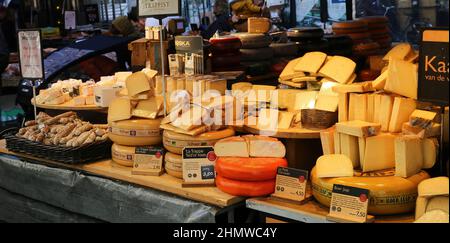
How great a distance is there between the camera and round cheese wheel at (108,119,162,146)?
3.02 metres

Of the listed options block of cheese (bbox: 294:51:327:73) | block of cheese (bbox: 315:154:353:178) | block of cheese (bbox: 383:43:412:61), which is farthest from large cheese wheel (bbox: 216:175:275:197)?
block of cheese (bbox: 383:43:412:61)

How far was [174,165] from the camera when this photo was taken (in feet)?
9.34

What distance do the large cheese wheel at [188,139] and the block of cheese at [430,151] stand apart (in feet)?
3.12

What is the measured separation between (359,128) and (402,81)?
316 millimetres

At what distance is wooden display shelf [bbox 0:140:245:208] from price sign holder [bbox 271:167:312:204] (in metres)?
0.18

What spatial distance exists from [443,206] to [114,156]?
178 cm

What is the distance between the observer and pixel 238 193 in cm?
255

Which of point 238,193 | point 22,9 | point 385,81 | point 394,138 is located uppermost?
point 22,9

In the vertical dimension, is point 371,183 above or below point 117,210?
above

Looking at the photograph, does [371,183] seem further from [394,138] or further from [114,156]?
[114,156]

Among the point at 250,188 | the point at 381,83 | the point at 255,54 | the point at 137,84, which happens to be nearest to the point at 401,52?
the point at 381,83
